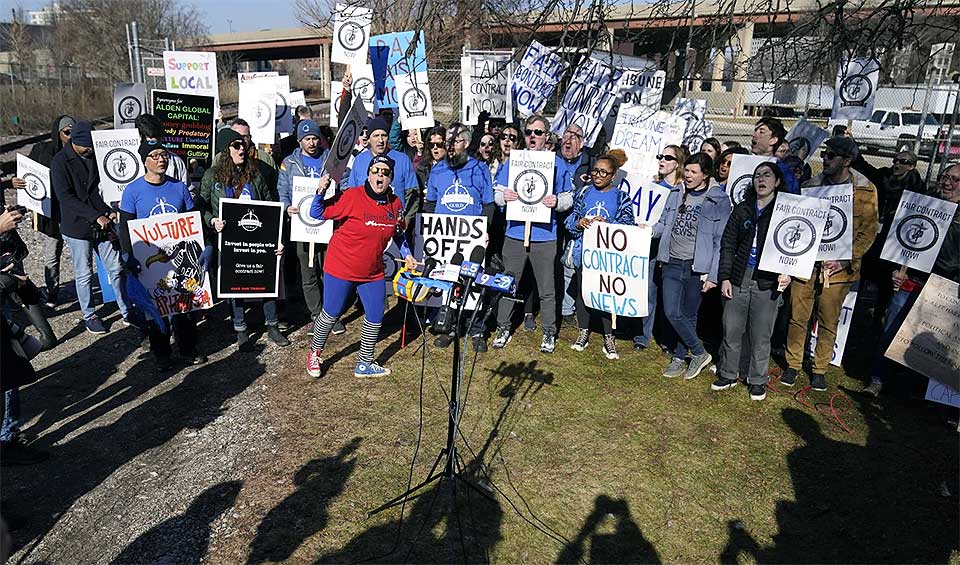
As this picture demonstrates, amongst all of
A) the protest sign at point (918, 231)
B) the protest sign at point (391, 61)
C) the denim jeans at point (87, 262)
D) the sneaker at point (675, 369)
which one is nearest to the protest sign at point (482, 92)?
the protest sign at point (391, 61)

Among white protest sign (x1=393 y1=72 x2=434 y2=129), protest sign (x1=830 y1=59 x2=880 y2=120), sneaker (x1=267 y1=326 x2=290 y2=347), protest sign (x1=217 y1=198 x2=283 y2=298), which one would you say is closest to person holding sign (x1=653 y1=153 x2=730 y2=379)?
white protest sign (x1=393 y1=72 x2=434 y2=129)

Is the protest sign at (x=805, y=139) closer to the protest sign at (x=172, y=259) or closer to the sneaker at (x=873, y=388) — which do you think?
the sneaker at (x=873, y=388)

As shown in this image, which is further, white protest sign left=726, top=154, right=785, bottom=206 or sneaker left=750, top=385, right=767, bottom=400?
white protest sign left=726, top=154, right=785, bottom=206

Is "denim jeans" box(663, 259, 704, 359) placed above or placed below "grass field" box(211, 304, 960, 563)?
above

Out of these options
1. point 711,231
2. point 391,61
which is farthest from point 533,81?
point 711,231

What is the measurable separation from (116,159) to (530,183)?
460 centimetres

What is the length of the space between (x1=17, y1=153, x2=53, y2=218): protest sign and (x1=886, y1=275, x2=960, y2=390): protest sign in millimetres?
9066

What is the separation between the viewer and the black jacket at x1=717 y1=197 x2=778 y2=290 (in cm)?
577

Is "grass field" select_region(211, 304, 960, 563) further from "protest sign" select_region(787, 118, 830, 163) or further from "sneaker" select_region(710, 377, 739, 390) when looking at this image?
"protest sign" select_region(787, 118, 830, 163)

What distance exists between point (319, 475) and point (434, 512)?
97 centimetres

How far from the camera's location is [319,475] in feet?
15.8

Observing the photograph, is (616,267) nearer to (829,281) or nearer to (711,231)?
(711,231)

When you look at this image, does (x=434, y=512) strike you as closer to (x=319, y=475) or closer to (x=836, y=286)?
(x=319, y=475)

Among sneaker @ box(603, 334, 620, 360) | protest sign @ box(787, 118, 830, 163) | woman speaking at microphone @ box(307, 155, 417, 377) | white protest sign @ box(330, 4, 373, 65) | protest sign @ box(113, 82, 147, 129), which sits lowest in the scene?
sneaker @ box(603, 334, 620, 360)
